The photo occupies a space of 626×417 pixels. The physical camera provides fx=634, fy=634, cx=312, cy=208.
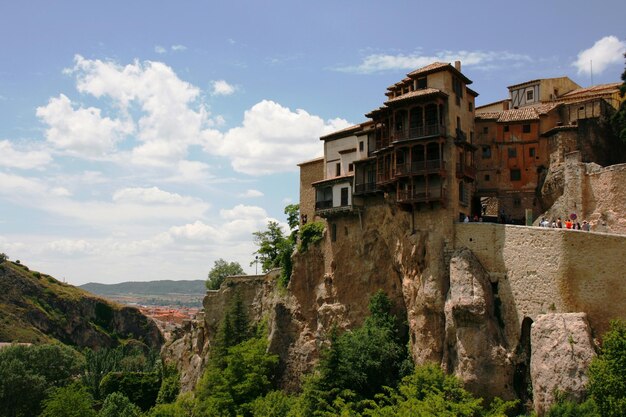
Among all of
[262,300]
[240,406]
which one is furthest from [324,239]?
[240,406]

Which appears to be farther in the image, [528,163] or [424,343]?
[528,163]

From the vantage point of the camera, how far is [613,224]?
126ft

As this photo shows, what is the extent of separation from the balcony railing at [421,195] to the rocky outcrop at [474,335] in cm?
421

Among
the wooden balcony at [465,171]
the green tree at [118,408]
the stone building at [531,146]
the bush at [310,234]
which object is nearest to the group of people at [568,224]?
the stone building at [531,146]

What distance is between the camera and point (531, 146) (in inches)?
1868

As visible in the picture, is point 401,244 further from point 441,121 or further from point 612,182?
point 612,182

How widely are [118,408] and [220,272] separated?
29877 mm

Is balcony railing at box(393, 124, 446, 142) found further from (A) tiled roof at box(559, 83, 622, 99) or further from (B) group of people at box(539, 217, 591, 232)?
(A) tiled roof at box(559, 83, 622, 99)

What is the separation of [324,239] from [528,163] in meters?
17.0

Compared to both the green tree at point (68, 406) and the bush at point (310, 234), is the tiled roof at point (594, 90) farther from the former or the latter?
the green tree at point (68, 406)

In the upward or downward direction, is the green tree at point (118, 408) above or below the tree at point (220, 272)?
below

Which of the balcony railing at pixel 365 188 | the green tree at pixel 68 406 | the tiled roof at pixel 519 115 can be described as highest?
the tiled roof at pixel 519 115

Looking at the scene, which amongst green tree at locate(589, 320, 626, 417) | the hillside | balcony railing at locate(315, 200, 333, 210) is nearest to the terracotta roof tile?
balcony railing at locate(315, 200, 333, 210)

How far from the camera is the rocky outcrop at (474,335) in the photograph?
1421 inches
